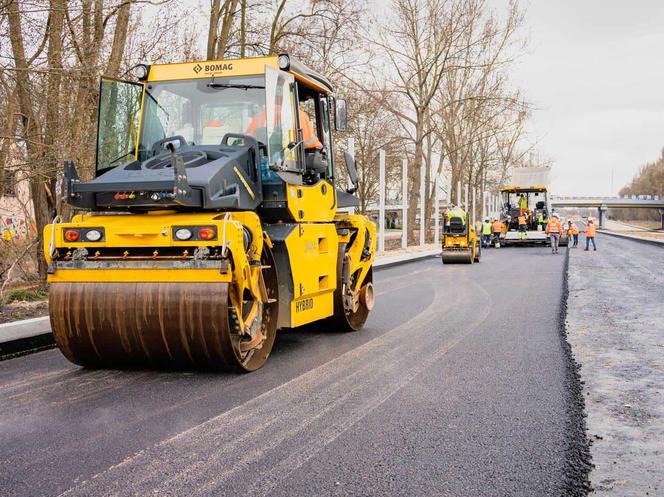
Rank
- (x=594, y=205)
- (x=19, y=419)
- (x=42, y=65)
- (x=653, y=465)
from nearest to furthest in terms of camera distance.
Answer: (x=653, y=465) → (x=19, y=419) → (x=42, y=65) → (x=594, y=205)

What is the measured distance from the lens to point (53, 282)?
6387 mm

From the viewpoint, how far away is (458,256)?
2320 centimetres

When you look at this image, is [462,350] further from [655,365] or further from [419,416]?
[419,416]

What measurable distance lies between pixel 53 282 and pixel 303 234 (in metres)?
2.41

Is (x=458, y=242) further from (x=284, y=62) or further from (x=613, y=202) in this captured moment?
(x=613, y=202)

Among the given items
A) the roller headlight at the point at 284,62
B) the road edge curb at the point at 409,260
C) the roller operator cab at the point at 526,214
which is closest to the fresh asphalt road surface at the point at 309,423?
the roller headlight at the point at 284,62

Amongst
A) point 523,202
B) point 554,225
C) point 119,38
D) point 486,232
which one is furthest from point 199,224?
point 523,202

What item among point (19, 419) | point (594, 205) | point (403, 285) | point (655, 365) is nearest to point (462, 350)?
point (655, 365)

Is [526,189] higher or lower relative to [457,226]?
higher

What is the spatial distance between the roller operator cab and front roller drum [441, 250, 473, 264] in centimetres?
1330

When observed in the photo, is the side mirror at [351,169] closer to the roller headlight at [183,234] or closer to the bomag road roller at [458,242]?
the roller headlight at [183,234]

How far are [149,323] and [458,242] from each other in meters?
18.1

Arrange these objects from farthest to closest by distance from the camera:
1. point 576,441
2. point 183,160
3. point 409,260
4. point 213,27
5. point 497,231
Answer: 1. point 497,231
2. point 409,260
3. point 213,27
4. point 183,160
5. point 576,441

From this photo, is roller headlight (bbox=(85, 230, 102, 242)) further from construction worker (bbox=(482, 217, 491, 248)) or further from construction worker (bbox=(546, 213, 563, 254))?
construction worker (bbox=(482, 217, 491, 248))
